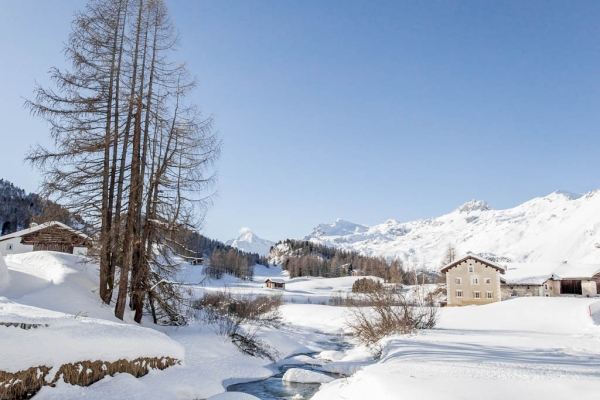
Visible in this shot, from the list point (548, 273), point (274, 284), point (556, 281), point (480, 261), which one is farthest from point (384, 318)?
point (274, 284)

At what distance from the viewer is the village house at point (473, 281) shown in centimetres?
4778

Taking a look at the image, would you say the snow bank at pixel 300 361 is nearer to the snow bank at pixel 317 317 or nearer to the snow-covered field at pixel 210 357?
the snow-covered field at pixel 210 357

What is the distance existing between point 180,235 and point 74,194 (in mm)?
4357

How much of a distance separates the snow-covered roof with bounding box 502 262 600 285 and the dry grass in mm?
51665

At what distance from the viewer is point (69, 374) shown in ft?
27.1

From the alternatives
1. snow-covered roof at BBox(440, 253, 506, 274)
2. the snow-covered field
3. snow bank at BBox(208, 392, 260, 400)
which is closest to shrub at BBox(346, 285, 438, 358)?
the snow-covered field

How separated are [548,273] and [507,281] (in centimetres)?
528

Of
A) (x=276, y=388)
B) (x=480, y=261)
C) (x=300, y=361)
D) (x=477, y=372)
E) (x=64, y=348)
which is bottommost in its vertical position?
(x=300, y=361)

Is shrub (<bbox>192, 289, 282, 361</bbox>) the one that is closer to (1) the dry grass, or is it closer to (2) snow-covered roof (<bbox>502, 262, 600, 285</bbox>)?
(1) the dry grass

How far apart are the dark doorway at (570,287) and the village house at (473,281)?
10.6 meters

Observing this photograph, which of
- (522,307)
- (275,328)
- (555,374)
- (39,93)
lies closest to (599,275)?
(522,307)

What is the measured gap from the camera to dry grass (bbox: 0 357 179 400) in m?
7.14

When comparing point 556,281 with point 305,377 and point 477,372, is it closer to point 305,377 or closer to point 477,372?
point 305,377

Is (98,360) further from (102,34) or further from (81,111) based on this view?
(102,34)
